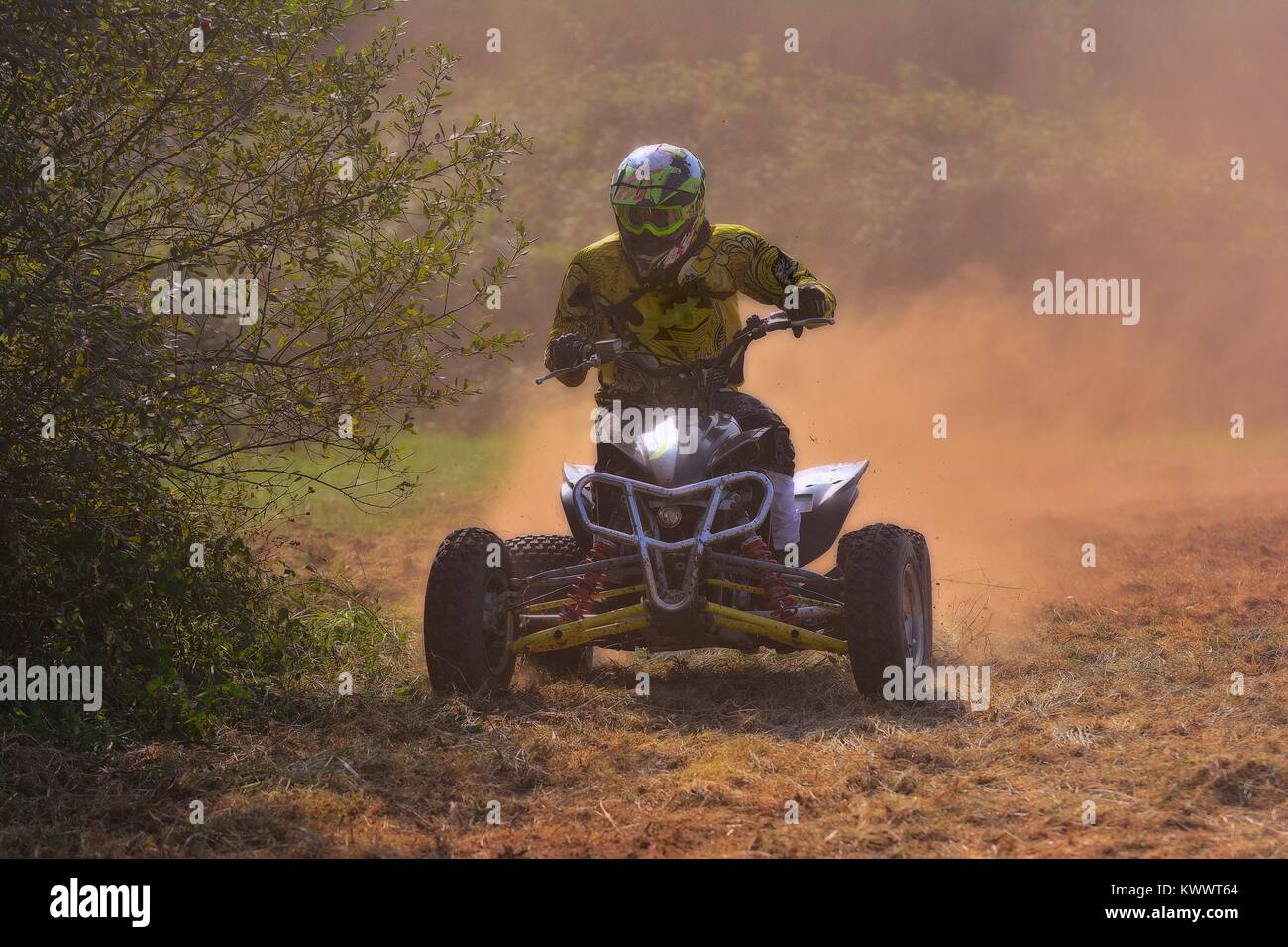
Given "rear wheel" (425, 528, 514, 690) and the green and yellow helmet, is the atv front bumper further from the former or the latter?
the green and yellow helmet

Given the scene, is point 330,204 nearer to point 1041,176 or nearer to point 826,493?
point 826,493

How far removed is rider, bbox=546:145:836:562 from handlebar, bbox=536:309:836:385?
53mm

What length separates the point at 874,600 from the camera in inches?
293

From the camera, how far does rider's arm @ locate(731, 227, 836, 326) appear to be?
8461mm

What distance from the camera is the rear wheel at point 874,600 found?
7449 millimetres

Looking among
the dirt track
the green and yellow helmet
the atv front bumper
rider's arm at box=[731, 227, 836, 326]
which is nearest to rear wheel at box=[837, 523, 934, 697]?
the atv front bumper

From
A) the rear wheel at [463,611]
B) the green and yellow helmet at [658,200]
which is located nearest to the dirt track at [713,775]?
the rear wheel at [463,611]

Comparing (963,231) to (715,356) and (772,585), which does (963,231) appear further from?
(772,585)

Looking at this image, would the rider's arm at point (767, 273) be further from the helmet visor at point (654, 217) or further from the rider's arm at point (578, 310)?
the rider's arm at point (578, 310)

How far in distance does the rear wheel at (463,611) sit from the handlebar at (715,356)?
39.7 inches

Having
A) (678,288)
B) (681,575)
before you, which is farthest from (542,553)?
(678,288)

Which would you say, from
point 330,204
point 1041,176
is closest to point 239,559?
point 330,204

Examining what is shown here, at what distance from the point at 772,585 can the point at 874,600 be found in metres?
0.59

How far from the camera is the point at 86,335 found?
696 cm
